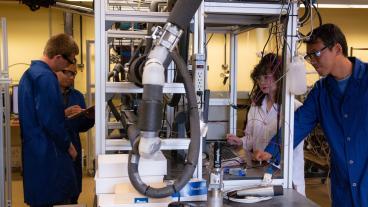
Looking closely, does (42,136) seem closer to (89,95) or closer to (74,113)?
(74,113)

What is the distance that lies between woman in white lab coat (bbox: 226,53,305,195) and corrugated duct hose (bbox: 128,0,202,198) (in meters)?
0.77

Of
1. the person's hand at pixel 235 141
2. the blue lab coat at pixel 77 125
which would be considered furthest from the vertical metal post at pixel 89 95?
the person's hand at pixel 235 141

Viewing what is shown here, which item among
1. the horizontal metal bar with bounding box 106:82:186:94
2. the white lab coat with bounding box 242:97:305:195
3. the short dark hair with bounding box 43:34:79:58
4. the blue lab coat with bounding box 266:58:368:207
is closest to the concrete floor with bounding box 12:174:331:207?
the short dark hair with bounding box 43:34:79:58

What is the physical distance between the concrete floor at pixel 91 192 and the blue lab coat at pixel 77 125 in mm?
1022

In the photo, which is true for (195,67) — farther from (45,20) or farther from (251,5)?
(45,20)

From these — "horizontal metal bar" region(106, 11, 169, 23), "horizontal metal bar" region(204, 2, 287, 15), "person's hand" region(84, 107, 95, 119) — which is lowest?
"person's hand" region(84, 107, 95, 119)

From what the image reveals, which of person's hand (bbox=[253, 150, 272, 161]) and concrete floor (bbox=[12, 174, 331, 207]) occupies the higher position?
person's hand (bbox=[253, 150, 272, 161])

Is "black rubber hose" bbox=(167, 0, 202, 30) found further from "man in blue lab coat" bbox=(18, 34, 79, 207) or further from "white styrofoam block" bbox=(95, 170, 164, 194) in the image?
"man in blue lab coat" bbox=(18, 34, 79, 207)

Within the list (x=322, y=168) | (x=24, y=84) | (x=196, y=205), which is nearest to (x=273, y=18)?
(x=196, y=205)

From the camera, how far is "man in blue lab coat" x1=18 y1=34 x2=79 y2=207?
90.4 inches

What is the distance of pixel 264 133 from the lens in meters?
2.22

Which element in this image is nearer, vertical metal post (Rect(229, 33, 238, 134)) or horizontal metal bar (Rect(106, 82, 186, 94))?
horizontal metal bar (Rect(106, 82, 186, 94))

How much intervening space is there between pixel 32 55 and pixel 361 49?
17.5 feet

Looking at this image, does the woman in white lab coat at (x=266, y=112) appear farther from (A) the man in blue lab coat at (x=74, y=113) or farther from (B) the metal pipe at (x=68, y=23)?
(B) the metal pipe at (x=68, y=23)
